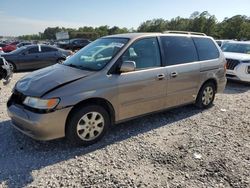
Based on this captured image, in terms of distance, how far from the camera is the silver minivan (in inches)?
147

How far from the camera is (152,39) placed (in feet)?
15.9

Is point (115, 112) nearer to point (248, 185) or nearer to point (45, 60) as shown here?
point (248, 185)

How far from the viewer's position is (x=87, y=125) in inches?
159

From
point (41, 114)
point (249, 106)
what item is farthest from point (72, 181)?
point (249, 106)

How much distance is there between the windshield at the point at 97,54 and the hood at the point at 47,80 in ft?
0.70

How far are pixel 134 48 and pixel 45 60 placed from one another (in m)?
9.36

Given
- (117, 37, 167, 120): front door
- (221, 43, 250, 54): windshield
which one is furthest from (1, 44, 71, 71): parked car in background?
(117, 37, 167, 120): front door

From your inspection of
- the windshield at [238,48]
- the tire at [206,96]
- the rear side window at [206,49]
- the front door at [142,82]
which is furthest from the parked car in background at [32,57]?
the front door at [142,82]

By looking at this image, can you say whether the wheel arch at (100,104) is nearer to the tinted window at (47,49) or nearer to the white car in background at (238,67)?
the white car in background at (238,67)

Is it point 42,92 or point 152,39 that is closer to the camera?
point 42,92

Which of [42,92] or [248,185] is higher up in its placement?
[42,92]

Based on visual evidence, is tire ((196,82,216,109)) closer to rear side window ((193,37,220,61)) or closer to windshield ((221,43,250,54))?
rear side window ((193,37,220,61))

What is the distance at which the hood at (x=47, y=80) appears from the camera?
379 cm

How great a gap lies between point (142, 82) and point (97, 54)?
946mm
